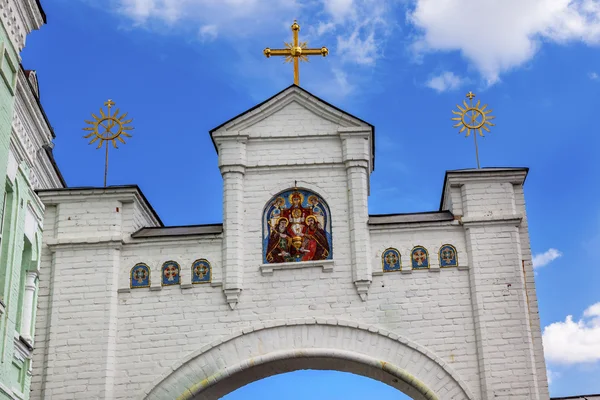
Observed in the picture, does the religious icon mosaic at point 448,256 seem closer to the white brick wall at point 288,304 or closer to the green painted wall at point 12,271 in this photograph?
the white brick wall at point 288,304

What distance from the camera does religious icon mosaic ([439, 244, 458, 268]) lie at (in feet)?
62.3

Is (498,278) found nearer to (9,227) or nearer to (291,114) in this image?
(291,114)

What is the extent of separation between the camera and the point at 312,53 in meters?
21.1

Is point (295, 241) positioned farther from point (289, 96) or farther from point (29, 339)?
point (29, 339)

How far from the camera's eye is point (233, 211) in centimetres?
1948

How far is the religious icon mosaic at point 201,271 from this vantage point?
19078 millimetres

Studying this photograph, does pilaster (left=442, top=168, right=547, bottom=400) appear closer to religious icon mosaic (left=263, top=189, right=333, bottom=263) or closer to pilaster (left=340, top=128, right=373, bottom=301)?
pilaster (left=340, top=128, right=373, bottom=301)

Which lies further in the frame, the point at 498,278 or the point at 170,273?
the point at 170,273

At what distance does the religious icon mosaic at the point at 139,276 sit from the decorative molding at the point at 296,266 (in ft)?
7.67

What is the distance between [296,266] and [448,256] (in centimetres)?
306

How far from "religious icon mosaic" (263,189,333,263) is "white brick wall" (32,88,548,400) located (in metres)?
0.19

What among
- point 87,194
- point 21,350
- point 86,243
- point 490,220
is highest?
point 87,194

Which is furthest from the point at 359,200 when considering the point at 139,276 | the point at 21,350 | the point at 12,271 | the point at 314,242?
the point at 12,271

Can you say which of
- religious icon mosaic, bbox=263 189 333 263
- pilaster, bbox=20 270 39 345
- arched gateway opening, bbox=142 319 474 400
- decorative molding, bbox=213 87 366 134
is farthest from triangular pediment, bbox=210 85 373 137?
pilaster, bbox=20 270 39 345
